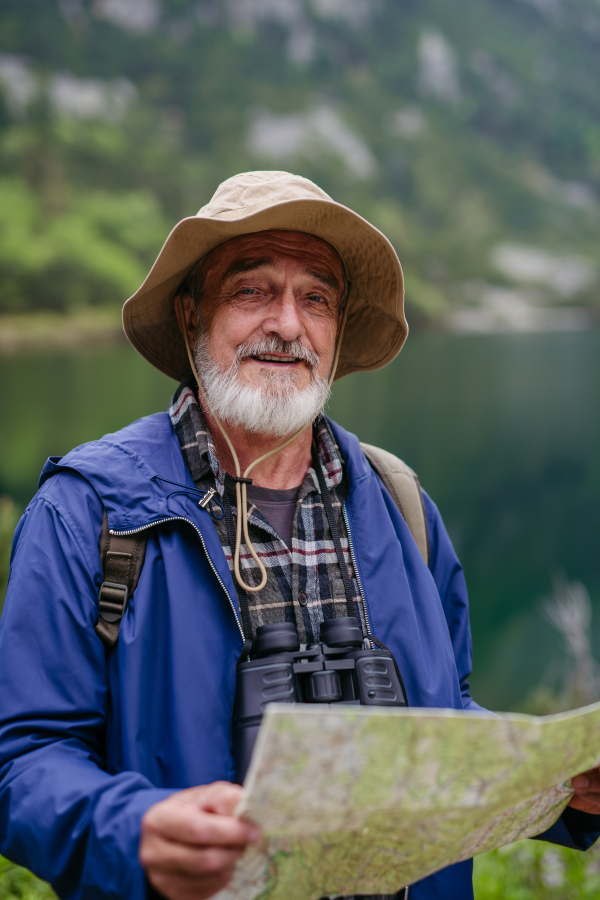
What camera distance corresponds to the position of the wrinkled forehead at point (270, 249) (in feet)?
6.36

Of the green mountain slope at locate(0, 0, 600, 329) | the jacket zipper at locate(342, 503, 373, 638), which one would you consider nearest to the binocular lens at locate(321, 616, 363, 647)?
the jacket zipper at locate(342, 503, 373, 638)

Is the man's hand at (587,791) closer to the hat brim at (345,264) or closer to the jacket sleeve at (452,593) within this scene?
the jacket sleeve at (452,593)

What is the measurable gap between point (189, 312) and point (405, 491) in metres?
0.84

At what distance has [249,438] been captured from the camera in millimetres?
2010

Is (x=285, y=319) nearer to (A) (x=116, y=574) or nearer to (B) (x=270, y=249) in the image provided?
(B) (x=270, y=249)

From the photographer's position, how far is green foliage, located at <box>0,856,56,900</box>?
8.85 feet

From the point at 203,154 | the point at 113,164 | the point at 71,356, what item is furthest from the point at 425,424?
the point at 203,154

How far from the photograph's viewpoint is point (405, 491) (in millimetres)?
2121

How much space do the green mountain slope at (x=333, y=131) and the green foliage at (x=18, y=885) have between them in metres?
45.1

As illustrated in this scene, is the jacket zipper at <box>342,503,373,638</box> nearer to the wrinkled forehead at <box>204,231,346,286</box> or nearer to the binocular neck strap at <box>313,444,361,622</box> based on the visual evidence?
the binocular neck strap at <box>313,444,361,622</box>

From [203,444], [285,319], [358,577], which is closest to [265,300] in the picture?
[285,319]

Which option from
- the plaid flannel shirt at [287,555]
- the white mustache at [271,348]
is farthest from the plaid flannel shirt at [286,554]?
the white mustache at [271,348]

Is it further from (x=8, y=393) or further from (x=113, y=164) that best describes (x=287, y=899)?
(x=113, y=164)

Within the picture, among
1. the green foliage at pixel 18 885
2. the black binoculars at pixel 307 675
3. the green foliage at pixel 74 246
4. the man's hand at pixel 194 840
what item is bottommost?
the green foliage at pixel 18 885
